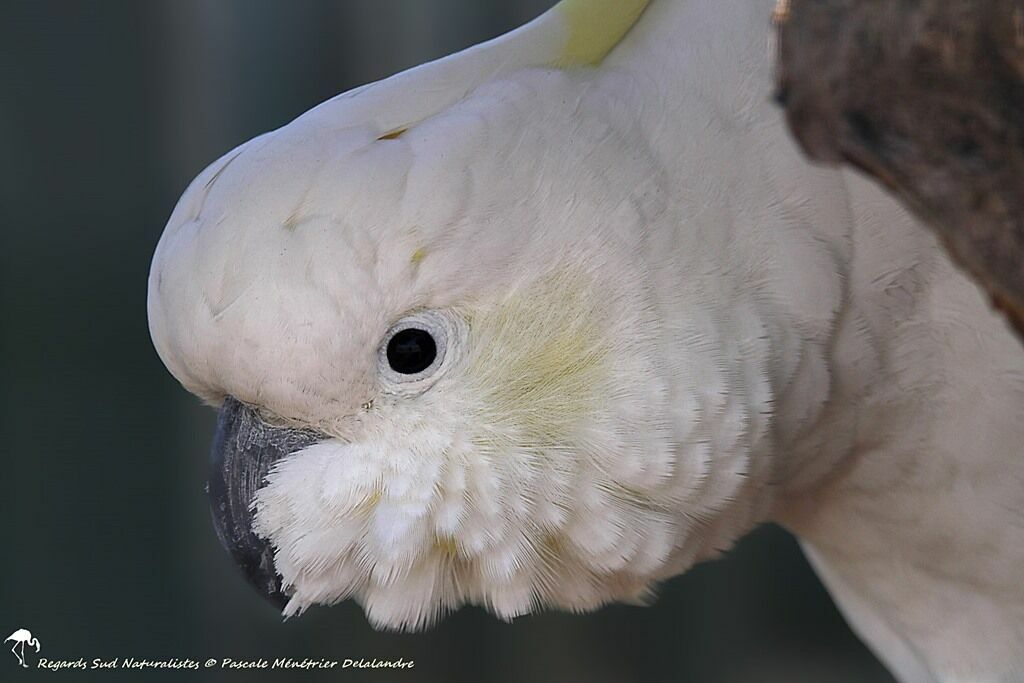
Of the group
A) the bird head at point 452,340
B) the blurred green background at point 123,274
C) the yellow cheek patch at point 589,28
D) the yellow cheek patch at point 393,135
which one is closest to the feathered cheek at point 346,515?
the bird head at point 452,340

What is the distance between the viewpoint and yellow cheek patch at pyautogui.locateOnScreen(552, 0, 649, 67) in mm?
1371

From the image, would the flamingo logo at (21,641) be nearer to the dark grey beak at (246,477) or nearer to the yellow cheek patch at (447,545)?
the dark grey beak at (246,477)

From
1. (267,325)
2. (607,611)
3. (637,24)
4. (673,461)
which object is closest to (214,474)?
(267,325)

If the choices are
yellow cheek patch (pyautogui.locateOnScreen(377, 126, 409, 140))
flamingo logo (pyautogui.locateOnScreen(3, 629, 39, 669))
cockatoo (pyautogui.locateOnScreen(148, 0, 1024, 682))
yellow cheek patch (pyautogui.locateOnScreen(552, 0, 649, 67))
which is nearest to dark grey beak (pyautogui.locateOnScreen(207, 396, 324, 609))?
cockatoo (pyautogui.locateOnScreen(148, 0, 1024, 682))

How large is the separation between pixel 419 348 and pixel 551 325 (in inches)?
5.5

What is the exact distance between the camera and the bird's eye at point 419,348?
123 cm

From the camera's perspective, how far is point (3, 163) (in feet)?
10.2

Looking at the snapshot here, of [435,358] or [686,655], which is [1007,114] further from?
[686,655]

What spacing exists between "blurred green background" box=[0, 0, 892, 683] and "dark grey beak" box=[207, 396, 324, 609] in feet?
6.39

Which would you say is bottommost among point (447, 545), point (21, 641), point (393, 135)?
point (21, 641)

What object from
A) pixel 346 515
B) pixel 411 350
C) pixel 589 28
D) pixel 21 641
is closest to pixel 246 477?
pixel 346 515

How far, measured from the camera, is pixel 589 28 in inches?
54.3

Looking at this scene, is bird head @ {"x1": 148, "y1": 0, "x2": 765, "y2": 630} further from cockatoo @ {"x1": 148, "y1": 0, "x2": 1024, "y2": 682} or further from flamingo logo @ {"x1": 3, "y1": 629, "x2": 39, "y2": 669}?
flamingo logo @ {"x1": 3, "y1": 629, "x2": 39, "y2": 669}

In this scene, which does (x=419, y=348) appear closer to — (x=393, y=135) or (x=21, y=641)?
(x=393, y=135)
